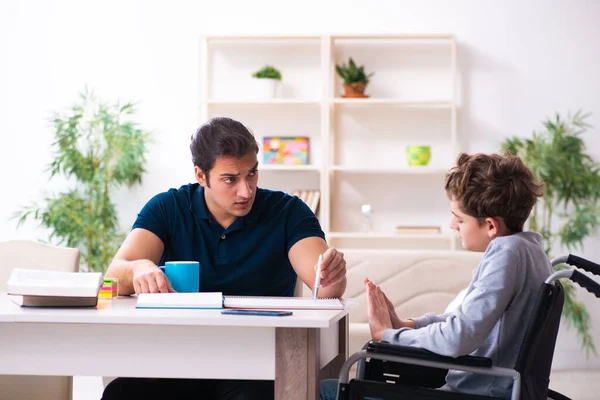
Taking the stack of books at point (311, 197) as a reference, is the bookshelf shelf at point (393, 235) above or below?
below

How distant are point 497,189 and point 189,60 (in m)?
3.89

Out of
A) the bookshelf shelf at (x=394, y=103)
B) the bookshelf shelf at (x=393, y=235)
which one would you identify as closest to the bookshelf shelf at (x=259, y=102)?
the bookshelf shelf at (x=394, y=103)

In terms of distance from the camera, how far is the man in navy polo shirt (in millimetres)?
2477

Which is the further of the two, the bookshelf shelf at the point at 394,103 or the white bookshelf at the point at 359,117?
the white bookshelf at the point at 359,117

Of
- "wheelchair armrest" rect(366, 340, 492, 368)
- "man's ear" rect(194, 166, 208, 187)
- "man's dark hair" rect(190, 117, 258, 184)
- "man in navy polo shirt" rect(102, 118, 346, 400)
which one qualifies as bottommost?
"wheelchair armrest" rect(366, 340, 492, 368)

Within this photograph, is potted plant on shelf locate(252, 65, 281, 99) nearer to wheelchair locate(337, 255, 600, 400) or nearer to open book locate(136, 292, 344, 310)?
open book locate(136, 292, 344, 310)

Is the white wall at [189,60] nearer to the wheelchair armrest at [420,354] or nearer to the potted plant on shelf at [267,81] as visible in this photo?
the potted plant on shelf at [267,81]

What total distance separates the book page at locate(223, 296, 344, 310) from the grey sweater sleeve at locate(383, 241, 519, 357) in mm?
245

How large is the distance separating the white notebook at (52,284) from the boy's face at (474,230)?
906 mm

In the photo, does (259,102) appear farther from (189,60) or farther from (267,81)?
(189,60)

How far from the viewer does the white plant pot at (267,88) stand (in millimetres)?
5340

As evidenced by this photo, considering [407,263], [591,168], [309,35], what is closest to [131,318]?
[407,263]

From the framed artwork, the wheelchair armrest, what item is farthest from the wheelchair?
the framed artwork

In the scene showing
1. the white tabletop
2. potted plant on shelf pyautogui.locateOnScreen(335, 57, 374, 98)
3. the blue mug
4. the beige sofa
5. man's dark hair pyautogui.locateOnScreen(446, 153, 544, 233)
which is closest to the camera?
the white tabletop
